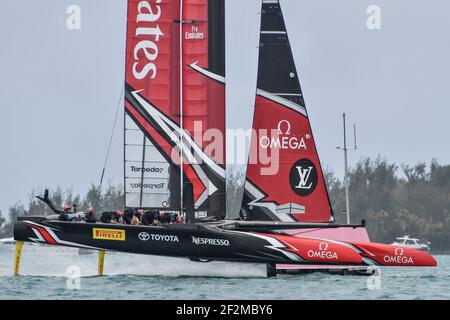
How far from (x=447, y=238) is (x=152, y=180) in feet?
181

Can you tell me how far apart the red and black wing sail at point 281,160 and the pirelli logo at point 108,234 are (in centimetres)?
427

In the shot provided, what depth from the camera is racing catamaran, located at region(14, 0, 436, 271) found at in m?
26.3

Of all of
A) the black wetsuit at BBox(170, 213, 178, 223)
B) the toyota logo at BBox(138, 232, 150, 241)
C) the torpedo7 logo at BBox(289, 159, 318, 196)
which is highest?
the torpedo7 logo at BBox(289, 159, 318, 196)

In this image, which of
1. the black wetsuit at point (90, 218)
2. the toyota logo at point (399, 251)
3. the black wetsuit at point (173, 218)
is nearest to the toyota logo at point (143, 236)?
the black wetsuit at point (90, 218)

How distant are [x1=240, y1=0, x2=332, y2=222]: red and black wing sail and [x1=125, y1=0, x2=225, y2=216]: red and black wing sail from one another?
3.00ft

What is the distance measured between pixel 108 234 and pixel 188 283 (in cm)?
225

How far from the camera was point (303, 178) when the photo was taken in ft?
88.5

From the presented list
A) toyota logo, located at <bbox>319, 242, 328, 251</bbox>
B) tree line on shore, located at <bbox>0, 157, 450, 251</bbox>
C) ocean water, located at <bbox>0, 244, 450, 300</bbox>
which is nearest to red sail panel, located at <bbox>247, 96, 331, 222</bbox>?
ocean water, located at <bbox>0, 244, 450, 300</bbox>

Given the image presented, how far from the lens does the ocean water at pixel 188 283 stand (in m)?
20.7

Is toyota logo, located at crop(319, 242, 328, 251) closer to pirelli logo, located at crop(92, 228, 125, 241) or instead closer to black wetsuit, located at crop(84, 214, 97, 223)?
pirelli logo, located at crop(92, 228, 125, 241)

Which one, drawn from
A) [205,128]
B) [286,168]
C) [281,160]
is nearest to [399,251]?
[286,168]

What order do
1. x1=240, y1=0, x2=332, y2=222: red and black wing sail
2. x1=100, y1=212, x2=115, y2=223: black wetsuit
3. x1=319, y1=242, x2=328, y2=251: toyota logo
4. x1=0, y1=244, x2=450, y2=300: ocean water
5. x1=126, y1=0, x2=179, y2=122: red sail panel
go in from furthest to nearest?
x1=240, y1=0, x2=332, y2=222: red and black wing sail
x1=126, y1=0, x2=179, y2=122: red sail panel
x1=100, y1=212, x2=115, y2=223: black wetsuit
x1=319, y1=242, x2=328, y2=251: toyota logo
x1=0, y1=244, x2=450, y2=300: ocean water

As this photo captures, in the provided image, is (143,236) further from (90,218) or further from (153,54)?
(153,54)
